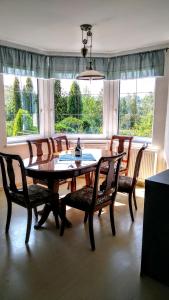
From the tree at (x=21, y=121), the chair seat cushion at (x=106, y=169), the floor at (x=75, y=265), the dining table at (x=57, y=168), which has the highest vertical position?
the tree at (x=21, y=121)

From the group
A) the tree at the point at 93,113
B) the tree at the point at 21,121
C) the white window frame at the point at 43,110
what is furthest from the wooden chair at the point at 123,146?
the tree at the point at 21,121

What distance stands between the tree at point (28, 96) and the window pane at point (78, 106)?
47 centimetres

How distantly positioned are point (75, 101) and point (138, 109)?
1220mm

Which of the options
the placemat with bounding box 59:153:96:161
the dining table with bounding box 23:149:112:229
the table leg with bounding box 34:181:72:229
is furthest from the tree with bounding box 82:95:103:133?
the table leg with bounding box 34:181:72:229

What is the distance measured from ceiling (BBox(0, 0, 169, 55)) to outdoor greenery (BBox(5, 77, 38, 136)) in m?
0.72

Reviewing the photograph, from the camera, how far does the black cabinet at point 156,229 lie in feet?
5.78

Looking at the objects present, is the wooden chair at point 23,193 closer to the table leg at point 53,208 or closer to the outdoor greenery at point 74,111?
the table leg at point 53,208

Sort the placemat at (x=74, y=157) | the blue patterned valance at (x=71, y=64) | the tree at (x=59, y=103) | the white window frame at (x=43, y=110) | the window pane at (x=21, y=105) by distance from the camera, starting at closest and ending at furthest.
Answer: the placemat at (x=74, y=157), the blue patterned valance at (x=71, y=64), the window pane at (x=21, y=105), the white window frame at (x=43, y=110), the tree at (x=59, y=103)

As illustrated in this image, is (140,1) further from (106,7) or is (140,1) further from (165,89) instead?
(165,89)

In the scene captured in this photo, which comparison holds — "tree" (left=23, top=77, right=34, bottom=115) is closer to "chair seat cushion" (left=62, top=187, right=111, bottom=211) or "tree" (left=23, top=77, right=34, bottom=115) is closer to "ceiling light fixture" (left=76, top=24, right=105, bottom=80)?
"ceiling light fixture" (left=76, top=24, right=105, bottom=80)

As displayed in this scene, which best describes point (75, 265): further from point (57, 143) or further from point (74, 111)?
point (74, 111)

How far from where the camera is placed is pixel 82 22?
2752 mm

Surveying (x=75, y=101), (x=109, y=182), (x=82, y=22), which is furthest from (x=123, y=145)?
(x=82, y=22)

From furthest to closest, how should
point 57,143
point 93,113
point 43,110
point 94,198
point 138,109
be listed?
1. point 93,113
2. point 43,110
3. point 138,109
4. point 57,143
5. point 94,198
